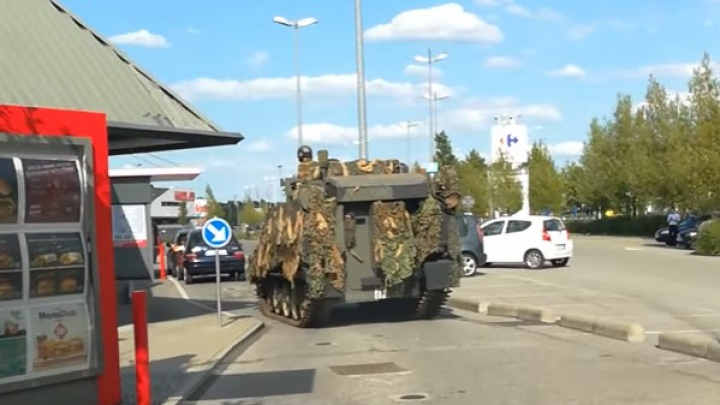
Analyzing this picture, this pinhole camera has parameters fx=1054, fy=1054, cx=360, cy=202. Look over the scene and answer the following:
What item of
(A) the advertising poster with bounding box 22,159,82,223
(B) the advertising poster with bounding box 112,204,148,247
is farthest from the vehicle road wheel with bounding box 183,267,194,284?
(A) the advertising poster with bounding box 22,159,82,223

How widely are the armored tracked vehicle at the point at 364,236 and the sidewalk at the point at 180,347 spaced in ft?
4.86

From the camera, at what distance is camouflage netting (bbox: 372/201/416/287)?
1681 cm

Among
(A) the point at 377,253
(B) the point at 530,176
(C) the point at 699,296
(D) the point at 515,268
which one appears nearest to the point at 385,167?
(A) the point at 377,253

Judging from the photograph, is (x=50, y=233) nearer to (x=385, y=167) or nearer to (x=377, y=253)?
(x=377, y=253)

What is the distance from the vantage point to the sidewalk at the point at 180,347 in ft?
37.0

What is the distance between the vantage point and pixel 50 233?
29.6 feet

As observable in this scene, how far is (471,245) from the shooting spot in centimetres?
3003

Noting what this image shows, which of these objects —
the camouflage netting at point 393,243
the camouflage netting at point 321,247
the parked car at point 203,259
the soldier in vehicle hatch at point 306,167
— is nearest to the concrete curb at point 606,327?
the camouflage netting at point 393,243

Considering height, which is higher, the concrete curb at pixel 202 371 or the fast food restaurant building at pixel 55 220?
the fast food restaurant building at pixel 55 220

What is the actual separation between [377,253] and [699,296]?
7.87 metres

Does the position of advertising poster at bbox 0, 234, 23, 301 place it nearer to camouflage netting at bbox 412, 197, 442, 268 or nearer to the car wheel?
camouflage netting at bbox 412, 197, 442, 268

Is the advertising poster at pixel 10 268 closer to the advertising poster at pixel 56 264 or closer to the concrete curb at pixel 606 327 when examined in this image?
the advertising poster at pixel 56 264

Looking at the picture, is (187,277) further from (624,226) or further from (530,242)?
(624,226)

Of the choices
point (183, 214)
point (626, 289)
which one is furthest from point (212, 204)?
point (626, 289)
